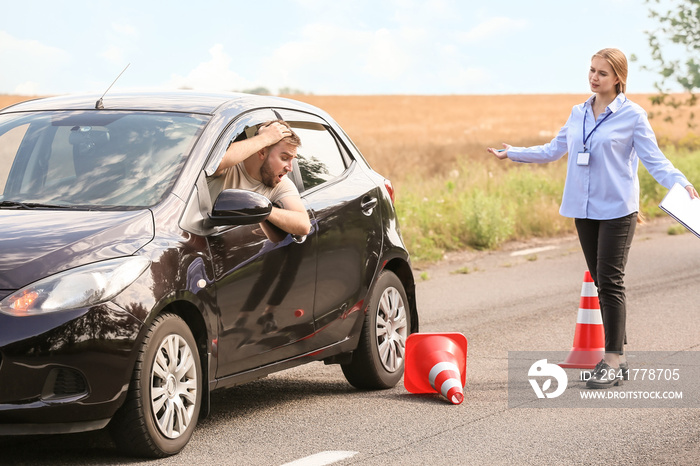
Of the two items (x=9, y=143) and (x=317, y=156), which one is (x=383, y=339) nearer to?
(x=317, y=156)

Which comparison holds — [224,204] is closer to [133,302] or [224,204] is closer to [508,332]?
[133,302]

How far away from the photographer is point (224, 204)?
18.1ft

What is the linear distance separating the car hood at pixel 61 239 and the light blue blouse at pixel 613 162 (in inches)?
121

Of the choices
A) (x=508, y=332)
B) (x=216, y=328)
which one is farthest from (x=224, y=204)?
(x=508, y=332)

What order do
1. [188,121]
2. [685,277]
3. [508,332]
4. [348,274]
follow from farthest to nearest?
[685,277]
[508,332]
[348,274]
[188,121]

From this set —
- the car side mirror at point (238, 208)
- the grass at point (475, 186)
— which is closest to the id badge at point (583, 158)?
the car side mirror at point (238, 208)

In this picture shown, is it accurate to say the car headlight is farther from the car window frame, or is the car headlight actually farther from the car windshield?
the car window frame

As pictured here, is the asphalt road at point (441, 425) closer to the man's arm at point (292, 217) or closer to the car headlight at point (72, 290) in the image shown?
the car headlight at point (72, 290)

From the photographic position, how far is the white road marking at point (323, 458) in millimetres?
5317

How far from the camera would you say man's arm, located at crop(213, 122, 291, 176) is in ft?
19.7

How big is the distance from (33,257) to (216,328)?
102cm

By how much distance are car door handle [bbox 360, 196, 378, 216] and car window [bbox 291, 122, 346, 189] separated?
0.23 metres

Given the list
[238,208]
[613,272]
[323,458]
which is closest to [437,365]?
[613,272]

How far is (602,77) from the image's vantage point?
7.18 metres
